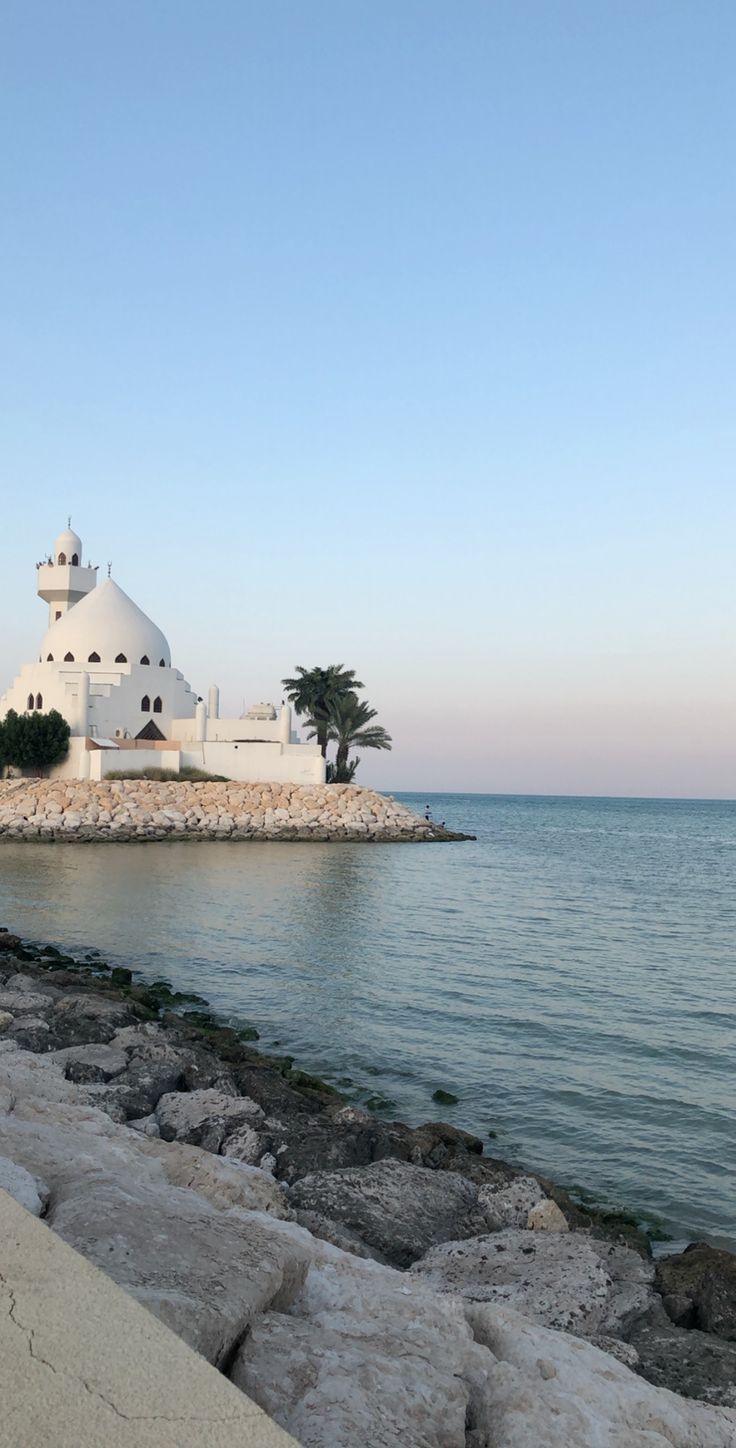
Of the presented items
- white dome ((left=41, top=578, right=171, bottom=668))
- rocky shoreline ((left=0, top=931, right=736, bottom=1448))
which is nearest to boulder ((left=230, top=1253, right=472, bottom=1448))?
rocky shoreline ((left=0, top=931, right=736, bottom=1448))

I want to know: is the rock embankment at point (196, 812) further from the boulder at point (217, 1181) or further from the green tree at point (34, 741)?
the boulder at point (217, 1181)

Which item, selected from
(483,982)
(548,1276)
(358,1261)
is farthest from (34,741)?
(358,1261)

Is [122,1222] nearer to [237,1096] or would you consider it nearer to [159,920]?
[237,1096]

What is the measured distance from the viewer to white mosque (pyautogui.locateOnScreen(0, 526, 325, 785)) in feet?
161

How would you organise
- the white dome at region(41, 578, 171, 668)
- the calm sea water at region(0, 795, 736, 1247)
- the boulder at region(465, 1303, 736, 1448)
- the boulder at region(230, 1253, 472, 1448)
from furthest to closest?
the white dome at region(41, 578, 171, 668)
the calm sea water at region(0, 795, 736, 1247)
the boulder at region(465, 1303, 736, 1448)
the boulder at region(230, 1253, 472, 1448)

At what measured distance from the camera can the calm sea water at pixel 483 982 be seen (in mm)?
9289

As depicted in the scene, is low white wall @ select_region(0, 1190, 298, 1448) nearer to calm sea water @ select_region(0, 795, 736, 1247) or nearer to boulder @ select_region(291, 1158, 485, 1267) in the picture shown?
boulder @ select_region(291, 1158, 485, 1267)

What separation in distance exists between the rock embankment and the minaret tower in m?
18.3

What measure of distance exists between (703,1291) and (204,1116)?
3757mm

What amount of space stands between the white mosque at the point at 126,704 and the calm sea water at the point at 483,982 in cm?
1460

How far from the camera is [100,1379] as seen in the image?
223cm

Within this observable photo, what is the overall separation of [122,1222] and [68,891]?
22252mm

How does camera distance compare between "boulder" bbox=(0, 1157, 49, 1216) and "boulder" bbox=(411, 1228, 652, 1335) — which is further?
"boulder" bbox=(411, 1228, 652, 1335)

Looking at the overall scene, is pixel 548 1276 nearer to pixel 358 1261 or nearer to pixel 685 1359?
pixel 685 1359
